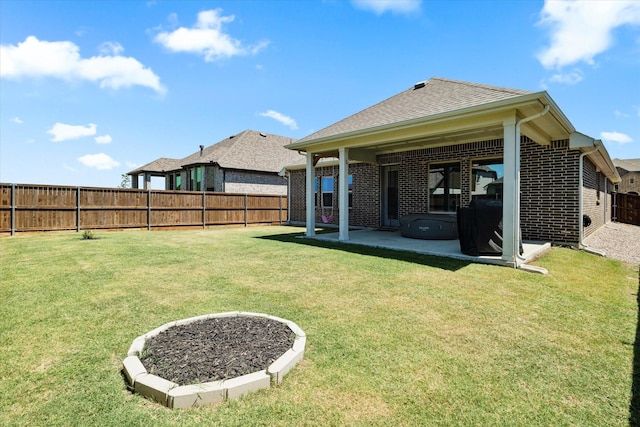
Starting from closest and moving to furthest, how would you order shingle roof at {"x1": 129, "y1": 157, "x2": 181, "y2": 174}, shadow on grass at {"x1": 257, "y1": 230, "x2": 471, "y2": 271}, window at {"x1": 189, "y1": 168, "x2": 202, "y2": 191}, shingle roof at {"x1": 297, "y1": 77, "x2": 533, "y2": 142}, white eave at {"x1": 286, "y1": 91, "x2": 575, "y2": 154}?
white eave at {"x1": 286, "y1": 91, "x2": 575, "y2": 154}, shadow on grass at {"x1": 257, "y1": 230, "x2": 471, "y2": 271}, shingle roof at {"x1": 297, "y1": 77, "x2": 533, "y2": 142}, window at {"x1": 189, "y1": 168, "x2": 202, "y2": 191}, shingle roof at {"x1": 129, "y1": 157, "x2": 181, "y2": 174}

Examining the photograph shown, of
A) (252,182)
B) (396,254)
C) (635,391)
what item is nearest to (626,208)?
(396,254)

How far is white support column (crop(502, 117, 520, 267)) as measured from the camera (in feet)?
19.1

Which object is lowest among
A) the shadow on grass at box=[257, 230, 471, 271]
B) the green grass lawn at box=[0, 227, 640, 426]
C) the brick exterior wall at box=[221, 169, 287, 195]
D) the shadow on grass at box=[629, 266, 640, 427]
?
the shadow on grass at box=[629, 266, 640, 427]

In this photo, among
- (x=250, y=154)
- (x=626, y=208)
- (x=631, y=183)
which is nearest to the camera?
(x=626, y=208)

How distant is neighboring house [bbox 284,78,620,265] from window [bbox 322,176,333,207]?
148cm

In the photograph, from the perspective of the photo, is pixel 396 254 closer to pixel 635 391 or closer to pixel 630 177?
pixel 635 391

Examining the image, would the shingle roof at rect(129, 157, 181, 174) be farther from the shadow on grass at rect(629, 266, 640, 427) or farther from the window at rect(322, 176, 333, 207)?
the shadow on grass at rect(629, 266, 640, 427)

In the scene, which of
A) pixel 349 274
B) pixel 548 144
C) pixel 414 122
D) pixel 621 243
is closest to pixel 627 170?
pixel 621 243

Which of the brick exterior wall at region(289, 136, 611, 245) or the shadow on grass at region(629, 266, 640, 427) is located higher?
the brick exterior wall at region(289, 136, 611, 245)

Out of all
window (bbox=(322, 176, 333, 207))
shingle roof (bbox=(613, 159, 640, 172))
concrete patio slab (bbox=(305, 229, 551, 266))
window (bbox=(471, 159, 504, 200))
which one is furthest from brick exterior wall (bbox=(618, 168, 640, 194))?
concrete patio slab (bbox=(305, 229, 551, 266))

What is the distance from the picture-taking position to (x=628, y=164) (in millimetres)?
40094

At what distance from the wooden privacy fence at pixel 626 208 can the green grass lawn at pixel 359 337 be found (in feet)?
57.6

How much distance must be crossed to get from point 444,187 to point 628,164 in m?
47.3

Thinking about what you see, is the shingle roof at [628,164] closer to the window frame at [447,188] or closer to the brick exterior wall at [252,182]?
the window frame at [447,188]
